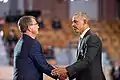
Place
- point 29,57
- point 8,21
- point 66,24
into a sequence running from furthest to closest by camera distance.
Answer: point 66,24 → point 8,21 → point 29,57

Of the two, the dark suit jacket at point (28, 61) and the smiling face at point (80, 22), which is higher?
the smiling face at point (80, 22)

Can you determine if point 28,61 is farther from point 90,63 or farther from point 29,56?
point 90,63

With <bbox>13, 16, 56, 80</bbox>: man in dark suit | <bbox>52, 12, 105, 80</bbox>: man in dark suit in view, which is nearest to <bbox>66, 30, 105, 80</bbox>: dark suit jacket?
<bbox>52, 12, 105, 80</bbox>: man in dark suit

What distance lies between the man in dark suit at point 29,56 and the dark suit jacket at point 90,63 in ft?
0.74

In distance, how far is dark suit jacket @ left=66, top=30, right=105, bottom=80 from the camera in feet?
8.06

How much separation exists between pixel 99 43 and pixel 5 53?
154 inches

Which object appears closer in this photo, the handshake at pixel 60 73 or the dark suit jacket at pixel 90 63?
the dark suit jacket at pixel 90 63

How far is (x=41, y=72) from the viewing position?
2.47 meters

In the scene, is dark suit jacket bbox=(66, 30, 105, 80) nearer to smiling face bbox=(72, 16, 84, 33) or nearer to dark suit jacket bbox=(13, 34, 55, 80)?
smiling face bbox=(72, 16, 84, 33)

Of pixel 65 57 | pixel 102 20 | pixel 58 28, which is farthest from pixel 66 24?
pixel 65 57

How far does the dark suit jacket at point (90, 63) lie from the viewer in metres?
2.46

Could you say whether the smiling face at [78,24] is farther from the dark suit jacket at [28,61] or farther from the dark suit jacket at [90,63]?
the dark suit jacket at [28,61]

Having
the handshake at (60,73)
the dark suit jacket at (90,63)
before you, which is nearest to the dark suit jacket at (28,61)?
the handshake at (60,73)

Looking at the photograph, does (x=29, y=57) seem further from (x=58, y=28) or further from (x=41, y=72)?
(x=58, y=28)
